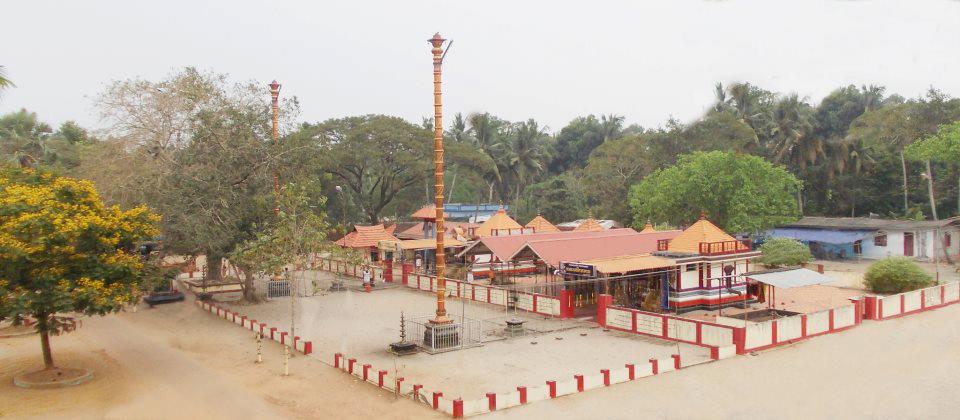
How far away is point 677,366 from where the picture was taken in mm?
16984

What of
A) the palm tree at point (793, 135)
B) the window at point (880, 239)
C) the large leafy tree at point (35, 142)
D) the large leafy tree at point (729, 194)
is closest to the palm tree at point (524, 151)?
the palm tree at point (793, 135)

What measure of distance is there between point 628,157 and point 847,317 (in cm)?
3659

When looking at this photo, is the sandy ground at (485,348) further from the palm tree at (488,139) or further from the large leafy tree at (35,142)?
the palm tree at (488,139)

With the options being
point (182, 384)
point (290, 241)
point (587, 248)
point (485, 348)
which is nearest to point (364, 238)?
point (587, 248)

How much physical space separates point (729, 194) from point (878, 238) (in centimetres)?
A: 1202

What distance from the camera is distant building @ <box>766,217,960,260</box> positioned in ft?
135

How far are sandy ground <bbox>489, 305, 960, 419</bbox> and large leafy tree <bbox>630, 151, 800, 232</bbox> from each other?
1873cm

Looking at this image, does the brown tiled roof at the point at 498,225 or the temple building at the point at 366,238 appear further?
the brown tiled roof at the point at 498,225

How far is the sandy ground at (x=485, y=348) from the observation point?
17016 mm

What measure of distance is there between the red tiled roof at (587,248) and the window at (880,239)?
20.9 meters

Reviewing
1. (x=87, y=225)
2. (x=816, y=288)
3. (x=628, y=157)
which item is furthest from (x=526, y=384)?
(x=628, y=157)

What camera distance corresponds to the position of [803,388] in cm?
1540

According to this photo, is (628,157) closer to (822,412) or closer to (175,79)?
(175,79)

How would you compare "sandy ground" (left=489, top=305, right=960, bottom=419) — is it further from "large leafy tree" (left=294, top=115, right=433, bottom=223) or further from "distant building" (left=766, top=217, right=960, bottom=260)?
"large leafy tree" (left=294, top=115, right=433, bottom=223)
